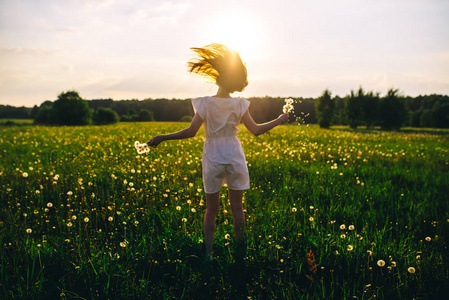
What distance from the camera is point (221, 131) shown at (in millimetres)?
2859

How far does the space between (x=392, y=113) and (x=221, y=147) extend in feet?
167

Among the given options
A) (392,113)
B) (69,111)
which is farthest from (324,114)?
(69,111)

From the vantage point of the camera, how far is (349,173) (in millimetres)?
6324

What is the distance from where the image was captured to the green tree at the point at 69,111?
2183 inches

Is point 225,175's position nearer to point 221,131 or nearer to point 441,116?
point 221,131

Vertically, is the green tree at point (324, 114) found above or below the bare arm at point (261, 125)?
above

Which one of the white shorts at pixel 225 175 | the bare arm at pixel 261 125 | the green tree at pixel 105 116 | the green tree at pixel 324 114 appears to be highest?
the green tree at pixel 105 116

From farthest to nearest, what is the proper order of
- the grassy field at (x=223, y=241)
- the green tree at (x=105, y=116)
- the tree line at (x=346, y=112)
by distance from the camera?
1. the green tree at (x=105, y=116)
2. the tree line at (x=346, y=112)
3. the grassy field at (x=223, y=241)

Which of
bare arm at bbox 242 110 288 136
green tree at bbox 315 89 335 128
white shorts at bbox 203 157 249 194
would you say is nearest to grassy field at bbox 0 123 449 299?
white shorts at bbox 203 157 249 194

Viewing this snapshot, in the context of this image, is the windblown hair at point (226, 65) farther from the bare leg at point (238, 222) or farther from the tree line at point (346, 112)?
the tree line at point (346, 112)

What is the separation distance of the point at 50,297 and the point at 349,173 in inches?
236

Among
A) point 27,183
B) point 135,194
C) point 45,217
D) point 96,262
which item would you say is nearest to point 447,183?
point 135,194

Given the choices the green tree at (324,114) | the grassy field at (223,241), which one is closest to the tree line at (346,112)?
the green tree at (324,114)

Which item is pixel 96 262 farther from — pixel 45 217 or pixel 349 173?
pixel 349 173
